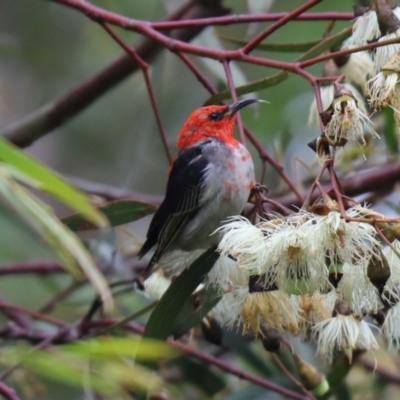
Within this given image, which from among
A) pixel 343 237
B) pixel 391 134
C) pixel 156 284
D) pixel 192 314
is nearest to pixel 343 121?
pixel 343 237

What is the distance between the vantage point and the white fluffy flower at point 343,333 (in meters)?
1.51

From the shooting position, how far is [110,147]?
188 inches

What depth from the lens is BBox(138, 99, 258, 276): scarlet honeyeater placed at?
1987 millimetres

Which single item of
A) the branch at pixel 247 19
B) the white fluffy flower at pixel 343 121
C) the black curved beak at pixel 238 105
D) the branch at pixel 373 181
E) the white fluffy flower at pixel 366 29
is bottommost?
the branch at pixel 373 181

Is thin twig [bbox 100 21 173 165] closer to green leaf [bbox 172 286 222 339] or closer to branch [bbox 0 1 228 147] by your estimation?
green leaf [bbox 172 286 222 339]

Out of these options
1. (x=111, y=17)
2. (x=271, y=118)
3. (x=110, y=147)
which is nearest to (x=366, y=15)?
(x=111, y=17)

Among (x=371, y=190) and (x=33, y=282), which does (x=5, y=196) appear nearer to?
(x=371, y=190)

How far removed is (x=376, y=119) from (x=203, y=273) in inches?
70.2

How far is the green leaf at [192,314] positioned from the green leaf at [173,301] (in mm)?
33

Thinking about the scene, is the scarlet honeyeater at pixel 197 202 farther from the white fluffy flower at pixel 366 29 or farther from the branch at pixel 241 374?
the white fluffy flower at pixel 366 29

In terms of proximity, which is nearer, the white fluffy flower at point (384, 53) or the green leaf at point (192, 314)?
the white fluffy flower at point (384, 53)

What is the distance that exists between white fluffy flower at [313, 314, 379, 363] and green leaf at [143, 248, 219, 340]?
0.27 m

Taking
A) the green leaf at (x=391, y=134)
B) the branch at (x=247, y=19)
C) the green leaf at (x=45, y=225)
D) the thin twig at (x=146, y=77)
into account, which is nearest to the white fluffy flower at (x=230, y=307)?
the thin twig at (x=146, y=77)

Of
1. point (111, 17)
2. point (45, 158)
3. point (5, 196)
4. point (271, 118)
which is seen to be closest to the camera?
point (5, 196)
